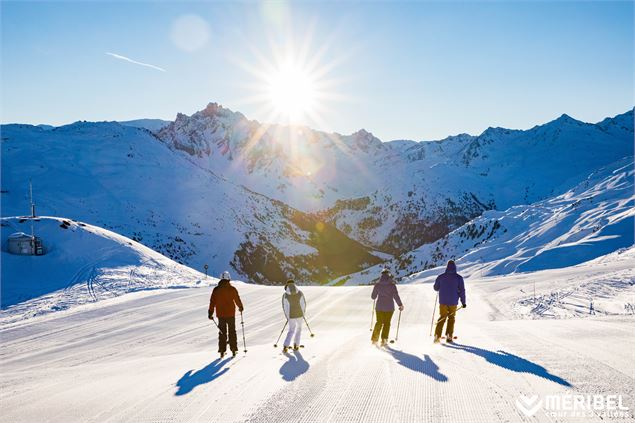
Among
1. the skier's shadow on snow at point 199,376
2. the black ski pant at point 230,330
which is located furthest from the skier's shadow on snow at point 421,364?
the black ski pant at point 230,330

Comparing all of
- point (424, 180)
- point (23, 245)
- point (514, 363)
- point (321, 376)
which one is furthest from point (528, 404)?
point (424, 180)

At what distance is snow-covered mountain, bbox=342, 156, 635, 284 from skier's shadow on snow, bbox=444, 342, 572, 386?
25.8 m

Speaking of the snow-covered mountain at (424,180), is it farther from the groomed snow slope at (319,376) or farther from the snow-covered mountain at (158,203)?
the groomed snow slope at (319,376)

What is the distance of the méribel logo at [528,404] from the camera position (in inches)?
199

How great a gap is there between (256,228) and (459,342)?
58179mm

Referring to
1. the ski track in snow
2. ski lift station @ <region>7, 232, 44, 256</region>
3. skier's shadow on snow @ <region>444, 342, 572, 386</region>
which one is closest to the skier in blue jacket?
the ski track in snow

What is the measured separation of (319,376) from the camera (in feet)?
22.4

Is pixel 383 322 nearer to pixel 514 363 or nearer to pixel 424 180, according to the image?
pixel 514 363

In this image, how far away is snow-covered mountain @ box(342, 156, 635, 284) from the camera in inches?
1257

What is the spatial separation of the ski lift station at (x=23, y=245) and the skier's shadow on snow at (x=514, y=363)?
80.5ft

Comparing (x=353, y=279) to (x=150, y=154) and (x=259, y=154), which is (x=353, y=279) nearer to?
(x=150, y=154)

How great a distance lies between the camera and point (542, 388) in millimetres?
5781

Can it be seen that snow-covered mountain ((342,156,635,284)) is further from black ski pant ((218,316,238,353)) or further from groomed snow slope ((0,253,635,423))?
black ski pant ((218,316,238,353))

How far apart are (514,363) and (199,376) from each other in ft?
18.0
